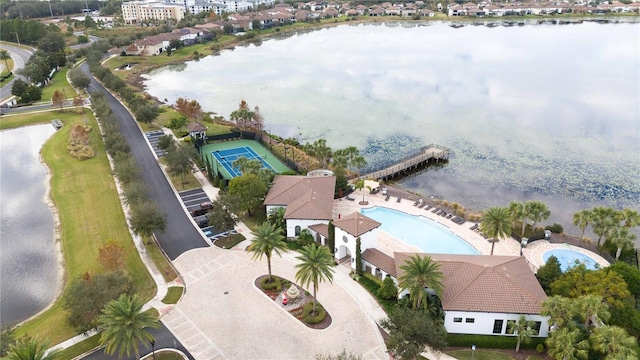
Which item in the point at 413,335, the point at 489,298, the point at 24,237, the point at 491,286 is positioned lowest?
the point at 24,237

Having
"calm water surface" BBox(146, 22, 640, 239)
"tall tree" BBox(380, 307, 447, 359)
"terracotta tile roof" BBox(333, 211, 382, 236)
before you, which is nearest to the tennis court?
"calm water surface" BBox(146, 22, 640, 239)

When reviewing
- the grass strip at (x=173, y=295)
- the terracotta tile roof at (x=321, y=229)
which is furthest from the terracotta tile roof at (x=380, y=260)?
the grass strip at (x=173, y=295)

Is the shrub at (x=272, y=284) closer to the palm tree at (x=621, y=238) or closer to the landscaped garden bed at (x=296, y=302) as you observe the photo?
the landscaped garden bed at (x=296, y=302)

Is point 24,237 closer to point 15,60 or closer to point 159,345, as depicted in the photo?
point 159,345

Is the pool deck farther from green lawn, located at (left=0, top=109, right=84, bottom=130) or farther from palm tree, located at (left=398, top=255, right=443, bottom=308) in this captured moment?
green lawn, located at (left=0, top=109, right=84, bottom=130)

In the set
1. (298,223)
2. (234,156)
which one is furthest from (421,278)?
(234,156)

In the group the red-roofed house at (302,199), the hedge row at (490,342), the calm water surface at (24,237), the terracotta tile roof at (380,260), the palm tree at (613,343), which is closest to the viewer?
the palm tree at (613,343)

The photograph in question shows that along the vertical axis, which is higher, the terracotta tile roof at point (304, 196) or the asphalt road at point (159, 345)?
the terracotta tile roof at point (304, 196)
